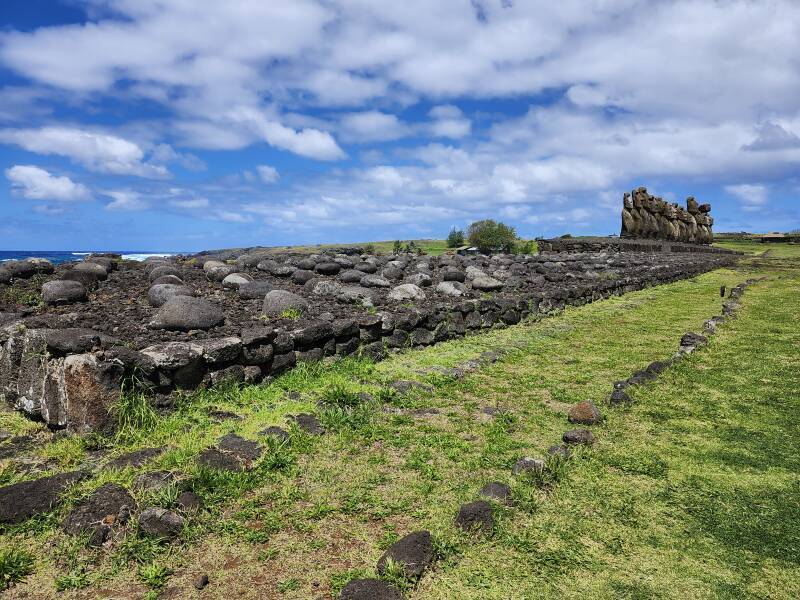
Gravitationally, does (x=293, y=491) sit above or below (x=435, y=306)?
below

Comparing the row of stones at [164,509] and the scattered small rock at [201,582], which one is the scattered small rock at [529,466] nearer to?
A: the row of stones at [164,509]

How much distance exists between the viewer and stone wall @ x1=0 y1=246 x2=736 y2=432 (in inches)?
226

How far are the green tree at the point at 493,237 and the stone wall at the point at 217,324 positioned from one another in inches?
1137

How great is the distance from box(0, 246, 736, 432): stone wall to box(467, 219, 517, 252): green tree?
2888 cm

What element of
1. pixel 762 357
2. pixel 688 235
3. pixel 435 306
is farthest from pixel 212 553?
pixel 688 235

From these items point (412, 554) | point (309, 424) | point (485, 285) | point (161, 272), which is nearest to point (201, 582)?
point (412, 554)

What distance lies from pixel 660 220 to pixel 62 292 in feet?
162

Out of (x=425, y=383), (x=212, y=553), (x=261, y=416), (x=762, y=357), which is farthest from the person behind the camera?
(x=762, y=357)

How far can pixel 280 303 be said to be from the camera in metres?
9.63

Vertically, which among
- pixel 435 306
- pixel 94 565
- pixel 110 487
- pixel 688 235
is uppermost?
pixel 688 235

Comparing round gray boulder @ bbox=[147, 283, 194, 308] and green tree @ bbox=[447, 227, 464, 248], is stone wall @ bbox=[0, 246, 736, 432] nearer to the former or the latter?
round gray boulder @ bbox=[147, 283, 194, 308]

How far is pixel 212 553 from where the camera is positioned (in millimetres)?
3873

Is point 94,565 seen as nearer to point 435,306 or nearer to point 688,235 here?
point 435,306

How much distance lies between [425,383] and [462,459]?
2.70 meters
